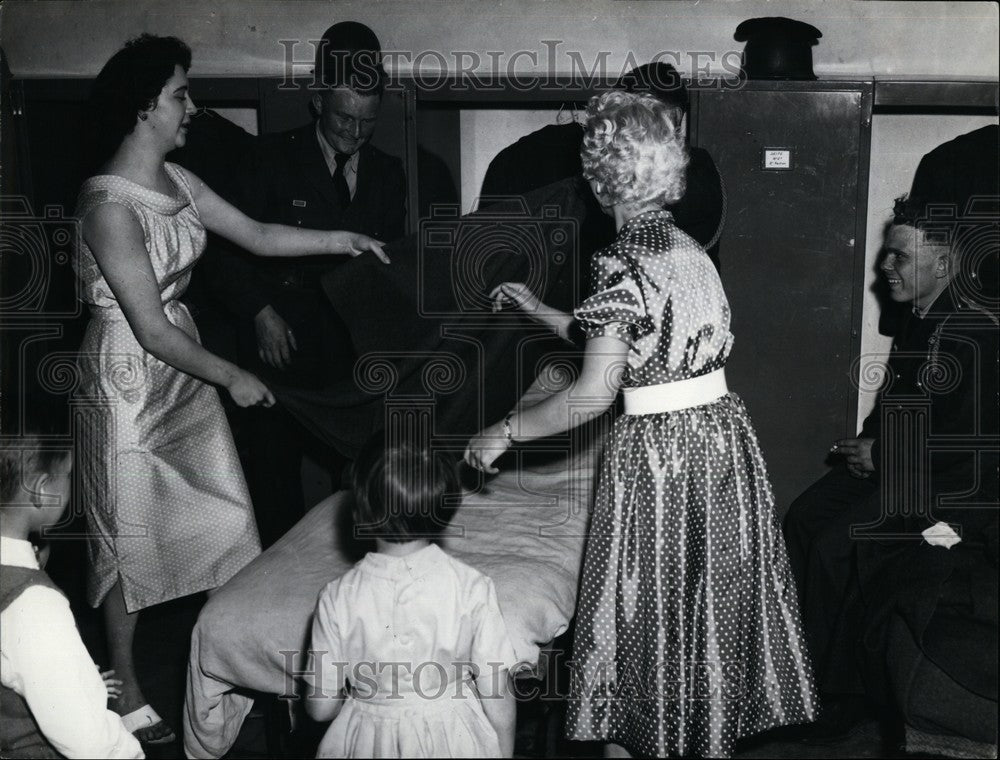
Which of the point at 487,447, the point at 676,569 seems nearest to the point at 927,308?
the point at 676,569

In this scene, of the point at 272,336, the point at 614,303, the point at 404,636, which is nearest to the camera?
the point at 404,636

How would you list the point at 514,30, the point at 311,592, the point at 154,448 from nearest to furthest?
1. the point at 311,592
2. the point at 154,448
3. the point at 514,30

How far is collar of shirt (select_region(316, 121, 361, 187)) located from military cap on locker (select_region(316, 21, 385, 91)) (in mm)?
210

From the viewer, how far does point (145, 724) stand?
9.70 ft

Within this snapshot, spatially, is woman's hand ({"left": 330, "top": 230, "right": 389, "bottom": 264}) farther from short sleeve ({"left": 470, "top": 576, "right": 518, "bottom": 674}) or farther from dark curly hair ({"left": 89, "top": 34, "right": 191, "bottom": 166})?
short sleeve ({"left": 470, "top": 576, "right": 518, "bottom": 674})

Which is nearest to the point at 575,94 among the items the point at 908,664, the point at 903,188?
the point at 903,188

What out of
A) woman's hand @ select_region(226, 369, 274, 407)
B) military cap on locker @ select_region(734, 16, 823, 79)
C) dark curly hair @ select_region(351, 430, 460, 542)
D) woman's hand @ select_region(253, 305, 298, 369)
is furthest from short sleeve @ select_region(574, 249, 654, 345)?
military cap on locker @ select_region(734, 16, 823, 79)

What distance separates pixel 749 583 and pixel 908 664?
0.53m

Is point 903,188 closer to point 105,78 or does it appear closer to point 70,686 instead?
point 105,78

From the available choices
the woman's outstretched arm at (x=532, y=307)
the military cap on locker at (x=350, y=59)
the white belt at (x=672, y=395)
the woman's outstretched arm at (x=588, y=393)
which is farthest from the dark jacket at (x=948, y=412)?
the military cap on locker at (x=350, y=59)

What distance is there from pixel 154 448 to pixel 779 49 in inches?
106

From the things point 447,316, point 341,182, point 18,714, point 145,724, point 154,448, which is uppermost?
point 341,182

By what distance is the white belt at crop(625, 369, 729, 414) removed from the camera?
2316mm

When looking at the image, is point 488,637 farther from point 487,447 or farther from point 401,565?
point 487,447
